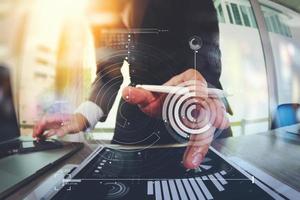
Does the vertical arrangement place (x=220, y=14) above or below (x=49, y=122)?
above

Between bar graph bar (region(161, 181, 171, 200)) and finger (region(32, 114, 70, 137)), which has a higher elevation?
finger (region(32, 114, 70, 137))

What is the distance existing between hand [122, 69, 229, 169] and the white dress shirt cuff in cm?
8

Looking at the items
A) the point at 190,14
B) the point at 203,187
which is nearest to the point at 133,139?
the point at 203,187

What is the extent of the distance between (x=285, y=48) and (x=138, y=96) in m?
0.37

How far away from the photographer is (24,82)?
2.31 ft

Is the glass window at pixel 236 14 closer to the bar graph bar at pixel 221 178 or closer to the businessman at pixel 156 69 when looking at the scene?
the businessman at pixel 156 69

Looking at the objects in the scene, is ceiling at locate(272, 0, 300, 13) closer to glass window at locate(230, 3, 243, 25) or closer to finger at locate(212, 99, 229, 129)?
glass window at locate(230, 3, 243, 25)

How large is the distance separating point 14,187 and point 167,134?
336 millimetres

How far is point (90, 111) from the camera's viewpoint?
2.30 ft

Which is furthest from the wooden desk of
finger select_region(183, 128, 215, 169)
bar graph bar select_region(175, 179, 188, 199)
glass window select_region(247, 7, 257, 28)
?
glass window select_region(247, 7, 257, 28)

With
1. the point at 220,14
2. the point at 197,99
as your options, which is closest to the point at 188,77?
the point at 197,99

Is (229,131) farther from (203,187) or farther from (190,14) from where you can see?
(190,14)

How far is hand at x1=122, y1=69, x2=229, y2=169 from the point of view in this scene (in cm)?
68

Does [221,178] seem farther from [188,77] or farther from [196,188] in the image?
[188,77]
